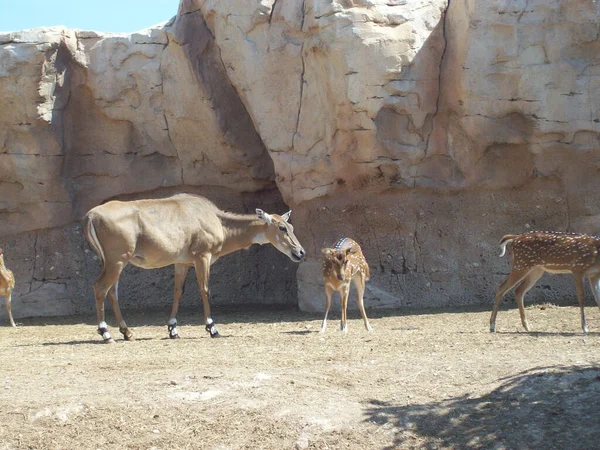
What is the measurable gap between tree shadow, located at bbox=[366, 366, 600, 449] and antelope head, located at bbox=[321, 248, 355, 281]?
3.79 meters

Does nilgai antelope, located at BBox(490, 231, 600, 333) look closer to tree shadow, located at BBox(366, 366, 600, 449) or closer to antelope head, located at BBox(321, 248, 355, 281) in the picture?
antelope head, located at BBox(321, 248, 355, 281)

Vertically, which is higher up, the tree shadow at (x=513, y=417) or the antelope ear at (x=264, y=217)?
the antelope ear at (x=264, y=217)

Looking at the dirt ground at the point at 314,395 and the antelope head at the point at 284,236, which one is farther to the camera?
the antelope head at the point at 284,236

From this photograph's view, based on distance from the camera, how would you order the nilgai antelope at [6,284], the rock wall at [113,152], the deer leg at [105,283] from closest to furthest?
the deer leg at [105,283] < the nilgai antelope at [6,284] < the rock wall at [113,152]

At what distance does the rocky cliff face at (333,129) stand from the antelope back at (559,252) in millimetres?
2769

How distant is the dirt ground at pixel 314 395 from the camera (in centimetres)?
618

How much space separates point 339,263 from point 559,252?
8.28 feet

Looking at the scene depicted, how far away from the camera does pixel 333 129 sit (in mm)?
12758

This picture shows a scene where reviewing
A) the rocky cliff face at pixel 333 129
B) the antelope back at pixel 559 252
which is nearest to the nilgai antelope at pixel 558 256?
the antelope back at pixel 559 252

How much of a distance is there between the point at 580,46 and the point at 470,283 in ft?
12.2

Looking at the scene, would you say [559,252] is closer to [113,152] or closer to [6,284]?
[113,152]

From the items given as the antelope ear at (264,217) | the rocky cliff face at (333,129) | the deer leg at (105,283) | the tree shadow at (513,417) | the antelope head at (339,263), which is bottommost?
the tree shadow at (513,417)

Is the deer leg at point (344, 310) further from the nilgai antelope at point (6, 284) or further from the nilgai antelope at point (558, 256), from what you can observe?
the nilgai antelope at point (6, 284)

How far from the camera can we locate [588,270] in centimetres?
988
